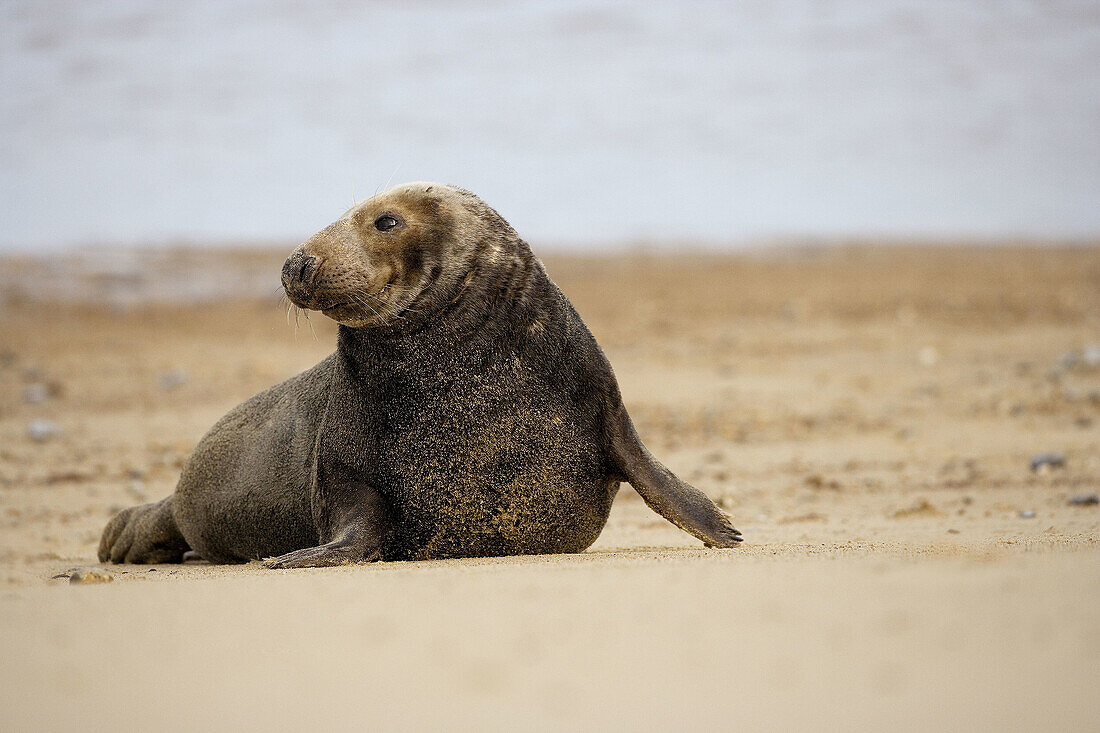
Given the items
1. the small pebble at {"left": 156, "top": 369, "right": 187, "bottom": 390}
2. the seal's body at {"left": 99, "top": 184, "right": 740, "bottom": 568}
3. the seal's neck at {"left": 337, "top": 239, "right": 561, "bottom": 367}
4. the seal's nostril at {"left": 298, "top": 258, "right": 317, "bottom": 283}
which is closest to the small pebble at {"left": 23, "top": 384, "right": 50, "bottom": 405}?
the small pebble at {"left": 156, "top": 369, "right": 187, "bottom": 390}

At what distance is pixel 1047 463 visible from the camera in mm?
8188

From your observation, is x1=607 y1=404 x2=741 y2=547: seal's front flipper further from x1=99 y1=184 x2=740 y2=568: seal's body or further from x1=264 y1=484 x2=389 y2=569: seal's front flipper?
x1=264 y1=484 x2=389 y2=569: seal's front flipper

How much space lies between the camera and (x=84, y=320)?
20.7 m

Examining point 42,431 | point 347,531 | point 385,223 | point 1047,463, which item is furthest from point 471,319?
point 42,431

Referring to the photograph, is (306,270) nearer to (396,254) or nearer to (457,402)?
(396,254)

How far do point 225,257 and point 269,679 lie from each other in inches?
1404

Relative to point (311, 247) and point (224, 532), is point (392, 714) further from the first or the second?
point (224, 532)

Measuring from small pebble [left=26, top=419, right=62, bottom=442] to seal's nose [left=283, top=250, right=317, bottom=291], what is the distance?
306 inches

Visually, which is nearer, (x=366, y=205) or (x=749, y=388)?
(x=366, y=205)

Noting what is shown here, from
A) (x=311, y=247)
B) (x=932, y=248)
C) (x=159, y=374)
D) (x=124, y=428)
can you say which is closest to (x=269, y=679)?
(x=311, y=247)

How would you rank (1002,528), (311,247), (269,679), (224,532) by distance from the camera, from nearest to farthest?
(269,679) < (311,247) < (1002,528) < (224,532)

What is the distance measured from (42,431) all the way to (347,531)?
311 inches

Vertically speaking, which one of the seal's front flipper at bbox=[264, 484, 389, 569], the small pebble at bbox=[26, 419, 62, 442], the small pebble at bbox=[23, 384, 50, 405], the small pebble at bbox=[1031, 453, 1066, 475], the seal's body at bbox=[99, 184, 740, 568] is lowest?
the small pebble at bbox=[23, 384, 50, 405]

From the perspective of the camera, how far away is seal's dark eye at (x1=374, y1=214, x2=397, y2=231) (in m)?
4.97
